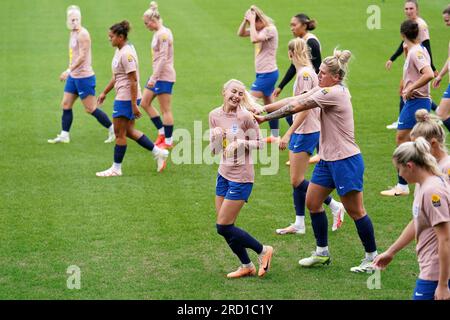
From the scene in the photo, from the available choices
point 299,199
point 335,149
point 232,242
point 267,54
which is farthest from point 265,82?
point 232,242

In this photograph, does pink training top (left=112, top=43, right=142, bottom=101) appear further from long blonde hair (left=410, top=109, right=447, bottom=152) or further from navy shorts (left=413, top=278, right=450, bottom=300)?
navy shorts (left=413, top=278, right=450, bottom=300)

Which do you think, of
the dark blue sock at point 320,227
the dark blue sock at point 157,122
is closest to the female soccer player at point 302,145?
the dark blue sock at point 320,227

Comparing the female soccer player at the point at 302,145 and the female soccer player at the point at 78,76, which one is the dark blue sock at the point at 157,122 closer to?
the female soccer player at the point at 78,76

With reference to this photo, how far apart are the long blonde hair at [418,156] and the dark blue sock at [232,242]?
278cm

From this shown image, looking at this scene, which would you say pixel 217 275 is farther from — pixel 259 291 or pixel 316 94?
pixel 316 94

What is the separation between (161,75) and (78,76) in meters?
1.48

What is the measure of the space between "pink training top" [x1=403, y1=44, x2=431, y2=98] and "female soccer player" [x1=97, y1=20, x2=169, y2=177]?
3.97 metres

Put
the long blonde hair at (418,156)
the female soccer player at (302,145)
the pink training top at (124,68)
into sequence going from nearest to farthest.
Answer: the long blonde hair at (418,156) < the female soccer player at (302,145) < the pink training top at (124,68)

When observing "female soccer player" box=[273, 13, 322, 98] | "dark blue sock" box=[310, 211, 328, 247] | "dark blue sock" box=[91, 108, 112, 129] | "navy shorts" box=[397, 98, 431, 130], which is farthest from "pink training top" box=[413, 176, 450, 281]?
"dark blue sock" box=[91, 108, 112, 129]

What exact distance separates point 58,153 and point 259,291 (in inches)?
275

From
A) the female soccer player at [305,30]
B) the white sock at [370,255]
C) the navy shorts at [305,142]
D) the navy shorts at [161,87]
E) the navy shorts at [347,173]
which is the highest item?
the female soccer player at [305,30]

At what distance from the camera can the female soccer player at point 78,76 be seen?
14.5 metres

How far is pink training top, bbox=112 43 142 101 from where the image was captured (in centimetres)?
1241
